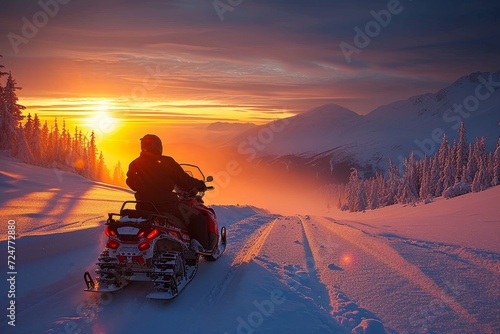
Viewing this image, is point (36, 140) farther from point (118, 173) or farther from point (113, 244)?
point (113, 244)

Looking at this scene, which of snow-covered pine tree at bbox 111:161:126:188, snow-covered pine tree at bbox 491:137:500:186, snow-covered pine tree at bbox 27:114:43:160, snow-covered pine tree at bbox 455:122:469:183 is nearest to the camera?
snow-covered pine tree at bbox 491:137:500:186

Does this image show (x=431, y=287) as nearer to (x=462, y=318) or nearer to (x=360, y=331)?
(x=462, y=318)

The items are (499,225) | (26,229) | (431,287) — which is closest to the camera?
(431,287)

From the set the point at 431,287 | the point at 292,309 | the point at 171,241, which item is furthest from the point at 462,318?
the point at 171,241

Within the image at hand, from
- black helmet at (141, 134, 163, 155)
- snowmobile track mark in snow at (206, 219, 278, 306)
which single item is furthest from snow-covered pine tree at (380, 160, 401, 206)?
black helmet at (141, 134, 163, 155)

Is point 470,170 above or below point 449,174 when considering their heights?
above

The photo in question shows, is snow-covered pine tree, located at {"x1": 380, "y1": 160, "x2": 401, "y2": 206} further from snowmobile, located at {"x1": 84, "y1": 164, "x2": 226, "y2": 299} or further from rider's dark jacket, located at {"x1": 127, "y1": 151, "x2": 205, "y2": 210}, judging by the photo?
snowmobile, located at {"x1": 84, "y1": 164, "x2": 226, "y2": 299}

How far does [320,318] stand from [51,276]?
5.09m

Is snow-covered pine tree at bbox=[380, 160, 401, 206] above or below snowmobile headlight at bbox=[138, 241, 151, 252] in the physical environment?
below

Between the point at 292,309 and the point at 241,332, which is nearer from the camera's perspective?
the point at 241,332

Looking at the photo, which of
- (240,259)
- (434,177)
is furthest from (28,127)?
(434,177)

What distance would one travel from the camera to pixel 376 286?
21.4ft

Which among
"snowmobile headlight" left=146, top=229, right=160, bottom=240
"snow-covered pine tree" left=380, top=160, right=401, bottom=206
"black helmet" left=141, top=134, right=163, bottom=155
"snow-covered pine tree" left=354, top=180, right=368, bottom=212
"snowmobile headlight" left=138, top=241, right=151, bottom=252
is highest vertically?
"black helmet" left=141, top=134, right=163, bottom=155

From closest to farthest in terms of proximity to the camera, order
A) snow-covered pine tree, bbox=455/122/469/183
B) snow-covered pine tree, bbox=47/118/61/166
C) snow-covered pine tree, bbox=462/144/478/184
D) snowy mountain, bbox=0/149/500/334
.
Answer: snowy mountain, bbox=0/149/500/334 → snow-covered pine tree, bbox=462/144/478/184 → snow-covered pine tree, bbox=455/122/469/183 → snow-covered pine tree, bbox=47/118/61/166
